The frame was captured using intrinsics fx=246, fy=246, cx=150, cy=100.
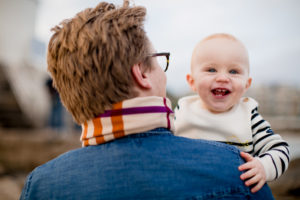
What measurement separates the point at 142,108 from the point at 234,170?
1.22 ft

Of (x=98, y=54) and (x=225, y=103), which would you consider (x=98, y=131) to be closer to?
(x=98, y=54)

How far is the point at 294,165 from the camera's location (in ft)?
8.38

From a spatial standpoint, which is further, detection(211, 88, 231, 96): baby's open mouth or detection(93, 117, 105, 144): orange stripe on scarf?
detection(211, 88, 231, 96): baby's open mouth

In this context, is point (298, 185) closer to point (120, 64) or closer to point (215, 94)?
point (215, 94)

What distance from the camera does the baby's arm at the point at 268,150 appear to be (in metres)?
0.98

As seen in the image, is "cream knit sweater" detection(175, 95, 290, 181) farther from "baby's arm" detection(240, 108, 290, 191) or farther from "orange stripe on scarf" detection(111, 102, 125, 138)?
"orange stripe on scarf" detection(111, 102, 125, 138)

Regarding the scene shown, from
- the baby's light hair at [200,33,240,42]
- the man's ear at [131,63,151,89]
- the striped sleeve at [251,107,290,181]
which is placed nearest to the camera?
the man's ear at [131,63,151,89]

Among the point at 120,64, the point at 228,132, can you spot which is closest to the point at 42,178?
the point at 120,64

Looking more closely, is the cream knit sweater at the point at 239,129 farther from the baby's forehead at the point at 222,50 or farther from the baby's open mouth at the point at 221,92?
the baby's forehead at the point at 222,50

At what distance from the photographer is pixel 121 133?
2.79 ft

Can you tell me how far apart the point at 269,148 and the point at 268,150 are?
0.04 feet

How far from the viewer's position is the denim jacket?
777 mm

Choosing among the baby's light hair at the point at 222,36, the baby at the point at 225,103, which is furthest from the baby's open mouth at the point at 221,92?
the baby's light hair at the point at 222,36

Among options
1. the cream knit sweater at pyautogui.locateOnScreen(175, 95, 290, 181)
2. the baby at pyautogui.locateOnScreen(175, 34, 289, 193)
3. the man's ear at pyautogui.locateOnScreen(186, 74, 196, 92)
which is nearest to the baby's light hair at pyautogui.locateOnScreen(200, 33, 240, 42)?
the baby at pyautogui.locateOnScreen(175, 34, 289, 193)
